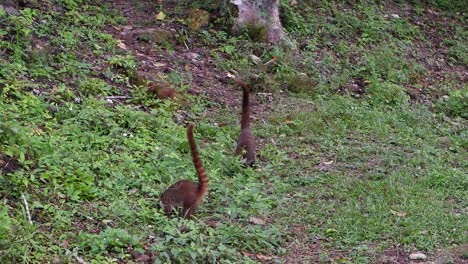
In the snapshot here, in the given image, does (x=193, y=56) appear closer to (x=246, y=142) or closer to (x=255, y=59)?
(x=255, y=59)

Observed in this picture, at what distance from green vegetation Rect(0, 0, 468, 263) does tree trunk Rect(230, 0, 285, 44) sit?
14 centimetres

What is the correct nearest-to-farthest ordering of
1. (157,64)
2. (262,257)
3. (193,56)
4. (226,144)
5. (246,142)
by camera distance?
1. (262,257)
2. (246,142)
3. (226,144)
4. (157,64)
5. (193,56)

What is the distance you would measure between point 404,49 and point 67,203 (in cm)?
727

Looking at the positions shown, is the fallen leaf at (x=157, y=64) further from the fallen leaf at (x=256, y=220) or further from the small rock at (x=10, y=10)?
the fallen leaf at (x=256, y=220)

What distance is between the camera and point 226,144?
6914 mm

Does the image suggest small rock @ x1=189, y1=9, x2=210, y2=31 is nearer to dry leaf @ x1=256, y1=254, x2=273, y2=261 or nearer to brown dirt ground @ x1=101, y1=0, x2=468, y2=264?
brown dirt ground @ x1=101, y1=0, x2=468, y2=264

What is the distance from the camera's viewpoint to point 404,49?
10914 mm

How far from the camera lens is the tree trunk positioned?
9.71m

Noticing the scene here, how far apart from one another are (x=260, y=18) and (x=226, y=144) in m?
3.32

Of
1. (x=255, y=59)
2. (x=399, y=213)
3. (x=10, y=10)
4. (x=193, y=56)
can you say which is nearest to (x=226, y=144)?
(x=399, y=213)

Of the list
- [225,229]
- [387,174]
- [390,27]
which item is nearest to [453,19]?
[390,27]

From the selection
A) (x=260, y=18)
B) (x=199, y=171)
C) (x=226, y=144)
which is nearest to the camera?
(x=199, y=171)

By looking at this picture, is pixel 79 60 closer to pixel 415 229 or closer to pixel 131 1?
pixel 131 1

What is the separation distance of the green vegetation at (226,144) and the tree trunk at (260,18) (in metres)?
0.14
